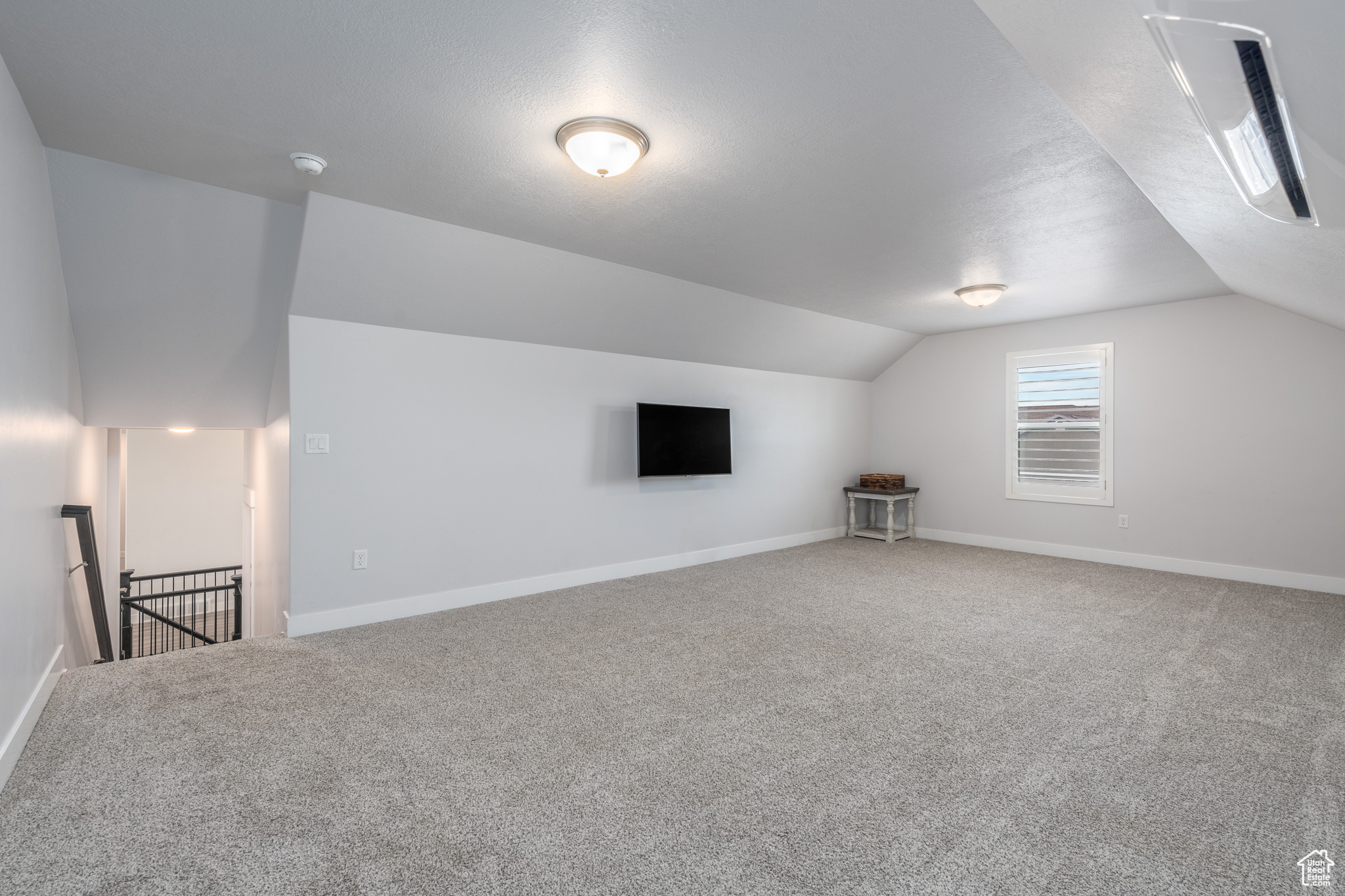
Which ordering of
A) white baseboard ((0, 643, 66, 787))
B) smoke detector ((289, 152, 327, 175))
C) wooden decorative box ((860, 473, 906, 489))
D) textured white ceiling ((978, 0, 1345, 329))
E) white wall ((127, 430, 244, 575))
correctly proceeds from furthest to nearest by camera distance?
white wall ((127, 430, 244, 575)) → wooden decorative box ((860, 473, 906, 489)) → smoke detector ((289, 152, 327, 175)) → white baseboard ((0, 643, 66, 787)) → textured white ceiling ((978, 0, 1345, 329))

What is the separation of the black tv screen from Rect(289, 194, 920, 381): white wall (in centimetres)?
56

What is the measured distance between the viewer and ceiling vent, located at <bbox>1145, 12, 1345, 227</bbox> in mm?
1087

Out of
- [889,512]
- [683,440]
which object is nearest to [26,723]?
[683,440]

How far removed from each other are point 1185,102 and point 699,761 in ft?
8.86

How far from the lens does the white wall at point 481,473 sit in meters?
3.93

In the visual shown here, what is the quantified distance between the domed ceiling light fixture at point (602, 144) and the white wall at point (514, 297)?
1.48 metres

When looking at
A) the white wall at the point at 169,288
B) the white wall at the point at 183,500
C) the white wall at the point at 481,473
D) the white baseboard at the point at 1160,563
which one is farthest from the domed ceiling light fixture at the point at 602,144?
the white wall at the point at 183,500

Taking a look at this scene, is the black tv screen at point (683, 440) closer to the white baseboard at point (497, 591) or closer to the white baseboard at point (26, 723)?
the white baseboard at point (497, 591)

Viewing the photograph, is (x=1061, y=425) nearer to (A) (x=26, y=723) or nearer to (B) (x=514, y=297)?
(B) (x=514, y=297)

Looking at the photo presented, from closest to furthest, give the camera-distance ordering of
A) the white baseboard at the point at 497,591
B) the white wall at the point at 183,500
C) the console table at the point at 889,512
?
the white baseboard at the point at 497,591 < the console table at the point at 889,512 < the white wall at the point at 183,500

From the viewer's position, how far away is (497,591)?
4680 mm

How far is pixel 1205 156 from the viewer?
220 cm

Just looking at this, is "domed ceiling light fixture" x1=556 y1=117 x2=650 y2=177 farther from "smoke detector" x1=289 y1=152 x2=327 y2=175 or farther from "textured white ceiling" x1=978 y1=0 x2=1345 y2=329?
"textured white ceiling" x1=978 y1=0 x2=1345 y2=329

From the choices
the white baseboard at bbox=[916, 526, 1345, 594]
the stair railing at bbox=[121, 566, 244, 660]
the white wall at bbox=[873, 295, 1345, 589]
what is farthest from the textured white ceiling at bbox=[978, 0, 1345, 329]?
the stair railing at bbox=[121, 566, 244, 660]
